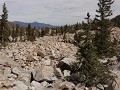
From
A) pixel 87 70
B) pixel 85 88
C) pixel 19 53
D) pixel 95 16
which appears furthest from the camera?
pixel 95 16

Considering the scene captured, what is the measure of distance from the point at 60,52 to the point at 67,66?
11.3 m

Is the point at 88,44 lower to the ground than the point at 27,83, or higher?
higher

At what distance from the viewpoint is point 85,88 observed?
26891 mm

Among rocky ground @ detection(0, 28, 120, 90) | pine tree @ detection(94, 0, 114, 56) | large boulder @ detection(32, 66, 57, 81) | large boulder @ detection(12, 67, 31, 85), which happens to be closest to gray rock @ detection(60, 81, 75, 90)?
rocky ground @ detection(0, 28, 120, 90)

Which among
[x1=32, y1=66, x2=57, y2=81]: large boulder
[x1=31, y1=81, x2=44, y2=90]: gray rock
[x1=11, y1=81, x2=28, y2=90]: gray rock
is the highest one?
[x1=32, y1=66, x2=57, y2=81]: large boulder

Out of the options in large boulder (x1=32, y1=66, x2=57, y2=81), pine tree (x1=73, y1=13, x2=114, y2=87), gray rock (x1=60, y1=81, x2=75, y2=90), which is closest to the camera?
gray rock (x1=60, y1=81, x2=75, y2=90)

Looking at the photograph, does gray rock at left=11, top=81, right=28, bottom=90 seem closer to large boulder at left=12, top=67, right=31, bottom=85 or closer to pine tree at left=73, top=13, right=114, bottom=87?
large boulder at left=12, top=67, right=31, bottom=85

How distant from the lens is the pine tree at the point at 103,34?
4253 cm

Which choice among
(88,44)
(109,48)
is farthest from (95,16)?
(88,44)

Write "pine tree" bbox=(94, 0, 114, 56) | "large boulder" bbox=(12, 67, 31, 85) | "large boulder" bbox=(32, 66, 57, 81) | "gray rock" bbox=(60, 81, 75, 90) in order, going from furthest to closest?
"pine tree" bbox=(94, 0, 114, 56) → "large boulder" bbox=(12, 67, 31, 85) → "large boulder" bbox=(32, 66, 57, 81) → "gray rock" bbox=(60, 81, 75, 90)

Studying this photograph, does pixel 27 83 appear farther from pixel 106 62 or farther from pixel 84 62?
pixel 106 62

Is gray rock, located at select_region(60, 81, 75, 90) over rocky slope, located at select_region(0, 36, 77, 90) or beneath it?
beneath

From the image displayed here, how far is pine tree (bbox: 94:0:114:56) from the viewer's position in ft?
140

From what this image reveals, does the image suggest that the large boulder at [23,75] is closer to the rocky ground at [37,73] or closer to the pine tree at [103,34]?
the rocky ground at [37,73]
